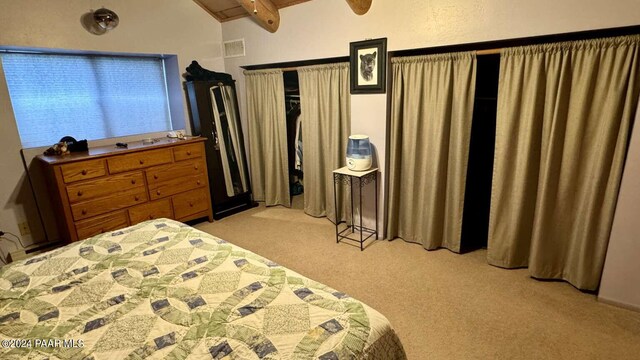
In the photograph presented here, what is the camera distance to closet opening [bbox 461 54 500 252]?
273cm

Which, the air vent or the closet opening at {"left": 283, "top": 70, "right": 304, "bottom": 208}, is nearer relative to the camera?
the air vent

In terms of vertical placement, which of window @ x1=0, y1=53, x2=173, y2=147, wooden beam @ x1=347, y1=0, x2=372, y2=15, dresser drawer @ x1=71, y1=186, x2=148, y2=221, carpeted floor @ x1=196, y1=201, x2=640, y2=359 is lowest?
carpeted floor @ x1=196, y1=201, x2=640, y2=359

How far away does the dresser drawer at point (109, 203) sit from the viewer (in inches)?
111

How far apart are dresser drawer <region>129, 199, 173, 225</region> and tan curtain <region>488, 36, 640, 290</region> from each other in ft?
10.0

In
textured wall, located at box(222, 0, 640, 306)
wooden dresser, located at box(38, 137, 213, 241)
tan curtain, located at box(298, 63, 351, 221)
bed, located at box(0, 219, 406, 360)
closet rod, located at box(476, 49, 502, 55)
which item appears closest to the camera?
bed, located at box(0, 219, 406, 360)

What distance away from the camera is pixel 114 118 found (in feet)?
11.9

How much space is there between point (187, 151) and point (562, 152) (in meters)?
3.30

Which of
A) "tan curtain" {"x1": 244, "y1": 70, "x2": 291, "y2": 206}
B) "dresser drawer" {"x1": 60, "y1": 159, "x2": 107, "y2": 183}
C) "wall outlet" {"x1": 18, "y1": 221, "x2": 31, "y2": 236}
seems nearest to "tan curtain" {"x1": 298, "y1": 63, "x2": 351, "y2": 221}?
"tan curtain" {"x1": 244, "y1": 70, "x2": 291, "y2": 206}

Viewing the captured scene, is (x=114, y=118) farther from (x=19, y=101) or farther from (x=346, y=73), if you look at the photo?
(x=346, y=73)

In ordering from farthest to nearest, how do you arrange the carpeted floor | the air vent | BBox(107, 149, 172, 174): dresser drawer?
the air vent < BBox(107, 149, 172, 174): dresser drawer < the carpeted floor

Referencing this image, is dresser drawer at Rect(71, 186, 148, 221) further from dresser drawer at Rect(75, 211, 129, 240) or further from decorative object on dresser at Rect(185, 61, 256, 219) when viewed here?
decorative object on dresser at Rect(185, 61, 256, 219)

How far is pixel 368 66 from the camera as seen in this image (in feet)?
9.83

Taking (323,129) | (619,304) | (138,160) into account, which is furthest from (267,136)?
(619,304)

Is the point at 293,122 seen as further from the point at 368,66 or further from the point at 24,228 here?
the point at 24,228
